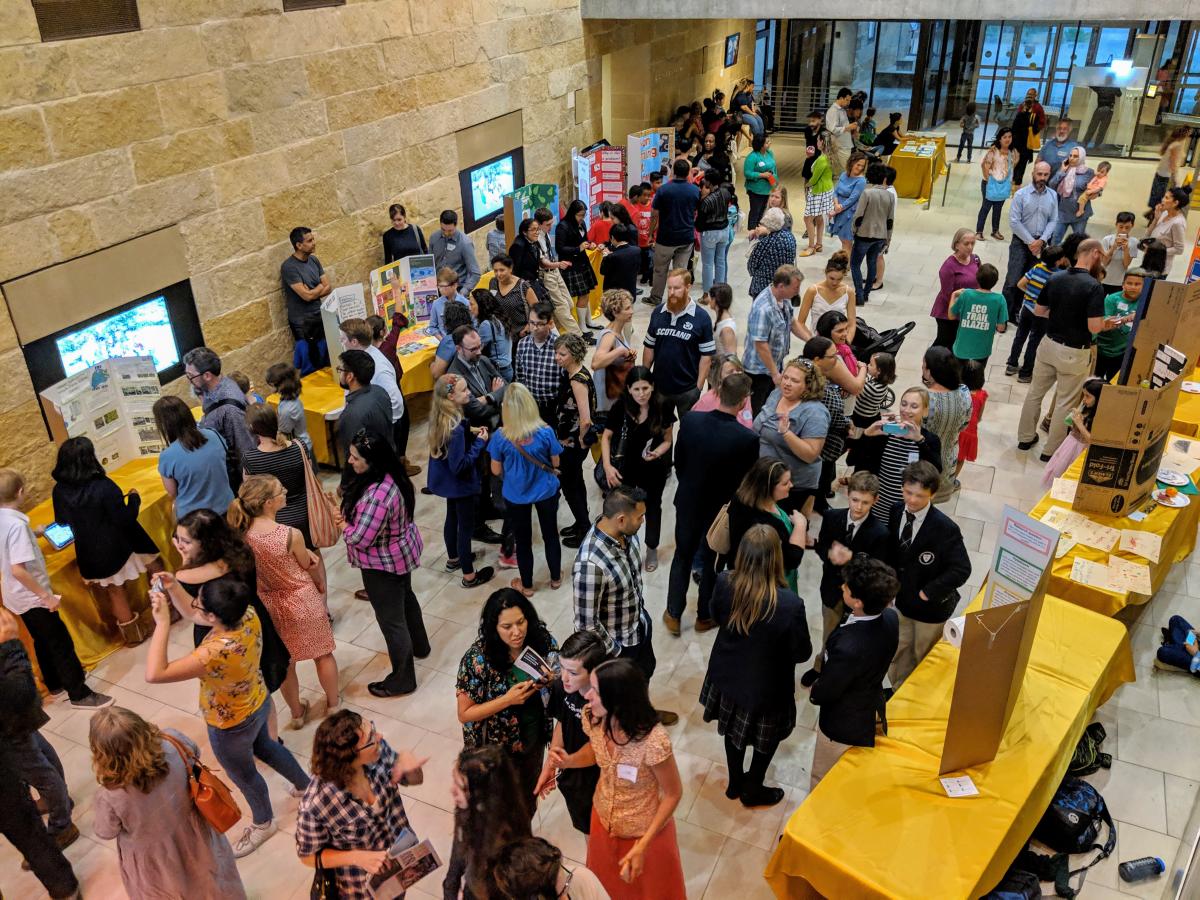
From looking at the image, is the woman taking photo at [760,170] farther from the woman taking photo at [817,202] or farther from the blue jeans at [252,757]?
the blue jeans at [252,757]

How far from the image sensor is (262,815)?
3941mm

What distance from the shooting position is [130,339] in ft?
19.3

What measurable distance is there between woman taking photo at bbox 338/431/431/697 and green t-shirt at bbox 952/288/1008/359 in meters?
4.25

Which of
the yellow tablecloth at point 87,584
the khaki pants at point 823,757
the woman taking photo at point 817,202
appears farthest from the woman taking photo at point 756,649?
the woman taking photo at point 817,202

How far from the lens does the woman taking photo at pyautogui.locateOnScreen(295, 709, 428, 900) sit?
8.83 ft

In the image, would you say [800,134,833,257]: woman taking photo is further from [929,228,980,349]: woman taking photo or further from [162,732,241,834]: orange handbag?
[162,732,241,834]: orange handbag

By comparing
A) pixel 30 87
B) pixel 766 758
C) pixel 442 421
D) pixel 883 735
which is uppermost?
pixel 30 87

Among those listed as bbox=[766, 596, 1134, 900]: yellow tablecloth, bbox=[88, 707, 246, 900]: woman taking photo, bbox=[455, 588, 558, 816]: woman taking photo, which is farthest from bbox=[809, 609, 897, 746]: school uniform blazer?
bbox=[88, 707, 246, 900]: woman taking photo

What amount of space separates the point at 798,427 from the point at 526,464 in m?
1.47

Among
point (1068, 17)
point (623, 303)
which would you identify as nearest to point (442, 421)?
point (623, 303)

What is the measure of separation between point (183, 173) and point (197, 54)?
780 millimetres

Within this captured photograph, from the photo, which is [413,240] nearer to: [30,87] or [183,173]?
[183,173]

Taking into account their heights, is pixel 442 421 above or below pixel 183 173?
below

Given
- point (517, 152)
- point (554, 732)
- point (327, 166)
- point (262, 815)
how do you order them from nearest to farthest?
point (554, 732) < point (262, 815) < point (327, 166) < point (517, 152)
